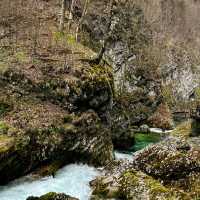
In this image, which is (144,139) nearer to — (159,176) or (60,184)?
(60,184)

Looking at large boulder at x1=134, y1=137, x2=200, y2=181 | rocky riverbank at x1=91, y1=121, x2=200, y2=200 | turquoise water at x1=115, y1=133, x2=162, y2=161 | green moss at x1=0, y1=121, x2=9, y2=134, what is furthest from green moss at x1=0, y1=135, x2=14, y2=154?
turquoise water at x1=115, y1=133, x2=162, y2=161

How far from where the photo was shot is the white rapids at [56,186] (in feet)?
74.4

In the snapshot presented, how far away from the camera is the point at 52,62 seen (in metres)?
32.7

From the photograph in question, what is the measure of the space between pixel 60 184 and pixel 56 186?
0.57 metres

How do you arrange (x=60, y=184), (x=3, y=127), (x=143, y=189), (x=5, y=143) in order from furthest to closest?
(x=60, y=184), (x=3, y=127), (x=5, y=143), (x=143, y=189)

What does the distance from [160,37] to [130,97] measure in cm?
3470

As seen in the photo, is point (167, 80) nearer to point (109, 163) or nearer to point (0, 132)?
point (109, 163)

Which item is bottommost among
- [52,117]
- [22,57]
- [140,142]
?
[140,142]

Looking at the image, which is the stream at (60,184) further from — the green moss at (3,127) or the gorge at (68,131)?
the green moss at (3,127)

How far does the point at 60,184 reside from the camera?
25078 mm

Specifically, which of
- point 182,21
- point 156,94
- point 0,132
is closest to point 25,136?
point 0,132

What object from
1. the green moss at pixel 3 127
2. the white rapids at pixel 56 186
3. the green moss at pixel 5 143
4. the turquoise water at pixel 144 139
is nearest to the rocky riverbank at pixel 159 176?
the white rapids at pixel 56 186

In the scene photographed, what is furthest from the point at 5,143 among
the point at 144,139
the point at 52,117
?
the point at 144,139

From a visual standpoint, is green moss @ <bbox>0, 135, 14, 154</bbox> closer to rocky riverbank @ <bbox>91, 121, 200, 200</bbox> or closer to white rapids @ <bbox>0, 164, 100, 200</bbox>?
A: white rapids @ <bbox>0, 164, 100, 200</bbox>
